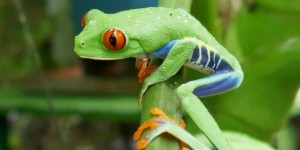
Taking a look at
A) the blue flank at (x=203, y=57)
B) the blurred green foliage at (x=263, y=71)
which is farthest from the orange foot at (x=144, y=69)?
the blurred green foliage at (x=263, y=71)

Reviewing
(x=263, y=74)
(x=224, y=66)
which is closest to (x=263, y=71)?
(x=263, y=74)

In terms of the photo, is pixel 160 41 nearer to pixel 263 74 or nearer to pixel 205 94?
pixel 205 94

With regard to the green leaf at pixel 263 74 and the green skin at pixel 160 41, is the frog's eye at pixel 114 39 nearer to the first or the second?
the green skin at pixel 160 41

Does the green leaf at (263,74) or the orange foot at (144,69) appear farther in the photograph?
the green leaf at (263,74)

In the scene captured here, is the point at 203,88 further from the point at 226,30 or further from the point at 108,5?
the point at 108,5

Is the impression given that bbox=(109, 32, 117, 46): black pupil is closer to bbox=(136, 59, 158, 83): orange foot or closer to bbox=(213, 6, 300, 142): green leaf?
bbox=(136, 59, 158, 83): orange foot

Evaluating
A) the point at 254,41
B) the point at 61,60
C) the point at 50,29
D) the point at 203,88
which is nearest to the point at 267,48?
the point at 254,41

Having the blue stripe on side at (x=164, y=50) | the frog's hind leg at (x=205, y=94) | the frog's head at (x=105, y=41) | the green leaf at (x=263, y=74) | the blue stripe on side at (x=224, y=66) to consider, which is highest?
the frog's head at (x=105, y=41)
